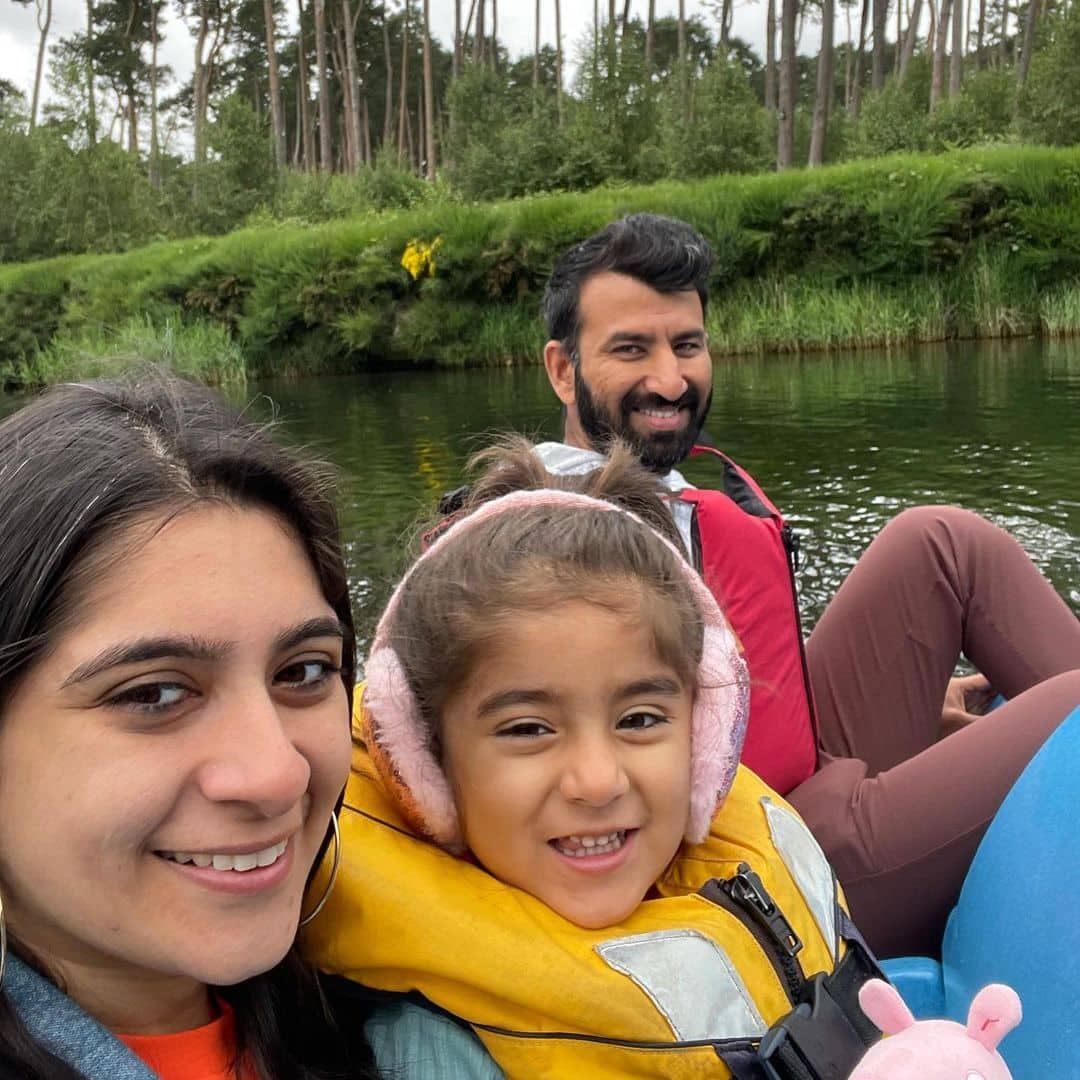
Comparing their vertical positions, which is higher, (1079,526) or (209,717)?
(209,717)

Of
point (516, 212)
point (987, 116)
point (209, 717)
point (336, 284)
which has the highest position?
point (987, 116)

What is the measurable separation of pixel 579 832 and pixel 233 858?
453mm

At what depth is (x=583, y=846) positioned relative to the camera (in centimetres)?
123

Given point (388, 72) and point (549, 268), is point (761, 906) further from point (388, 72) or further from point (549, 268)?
point (388, 72)

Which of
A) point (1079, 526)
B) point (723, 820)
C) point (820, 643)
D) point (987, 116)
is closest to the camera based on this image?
point (723, 820)

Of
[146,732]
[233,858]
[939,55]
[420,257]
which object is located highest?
[939,55]

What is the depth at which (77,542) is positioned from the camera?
88cm

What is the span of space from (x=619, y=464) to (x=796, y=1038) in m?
0.82

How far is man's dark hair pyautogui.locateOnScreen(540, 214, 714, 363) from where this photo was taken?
2455mm

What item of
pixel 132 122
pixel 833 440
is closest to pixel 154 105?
pixel 132 122

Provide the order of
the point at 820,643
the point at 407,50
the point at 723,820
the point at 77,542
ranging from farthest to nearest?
the point at 407,50 < the point at 820,643 < the point at 723,820 < the point at 77,542

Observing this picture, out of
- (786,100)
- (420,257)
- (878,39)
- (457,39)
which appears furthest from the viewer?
(457,39)

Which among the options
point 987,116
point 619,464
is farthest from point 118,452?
point 987,116

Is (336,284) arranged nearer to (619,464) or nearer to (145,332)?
(145,332)
